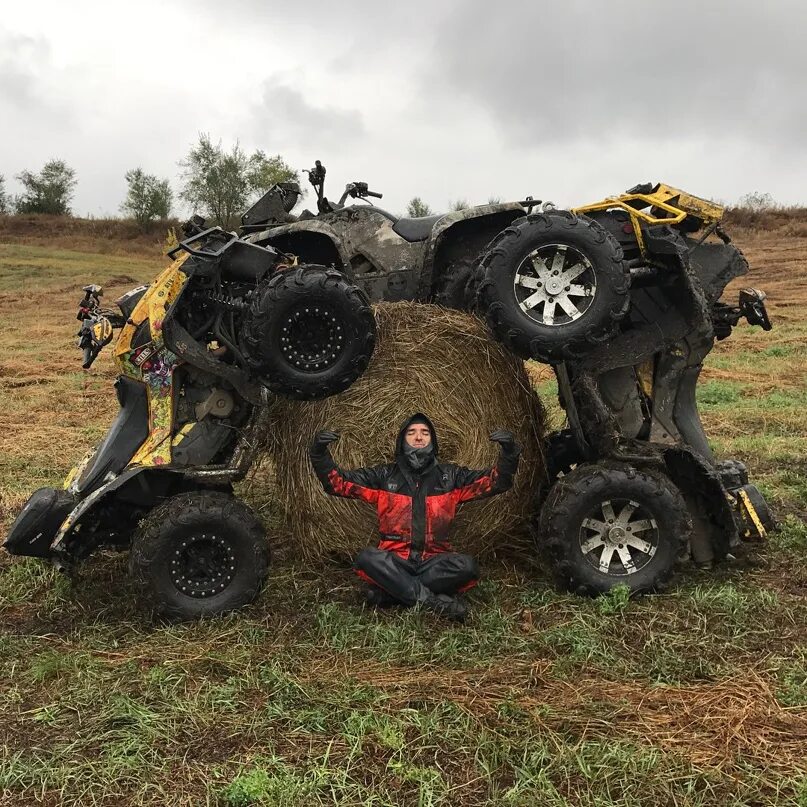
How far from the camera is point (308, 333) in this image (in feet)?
16.6

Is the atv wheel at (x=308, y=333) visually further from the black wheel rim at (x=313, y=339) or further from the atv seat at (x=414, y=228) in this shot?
the atv seat at (x=414, y=228)

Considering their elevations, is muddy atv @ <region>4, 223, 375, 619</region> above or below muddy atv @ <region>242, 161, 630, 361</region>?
below

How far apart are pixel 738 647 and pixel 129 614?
3590 millimetres

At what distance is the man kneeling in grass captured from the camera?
505cm

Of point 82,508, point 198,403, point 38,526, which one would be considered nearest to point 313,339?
point 198,403

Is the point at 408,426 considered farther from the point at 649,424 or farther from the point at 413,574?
the point at 649,424

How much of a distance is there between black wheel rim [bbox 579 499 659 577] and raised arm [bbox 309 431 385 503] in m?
1.34

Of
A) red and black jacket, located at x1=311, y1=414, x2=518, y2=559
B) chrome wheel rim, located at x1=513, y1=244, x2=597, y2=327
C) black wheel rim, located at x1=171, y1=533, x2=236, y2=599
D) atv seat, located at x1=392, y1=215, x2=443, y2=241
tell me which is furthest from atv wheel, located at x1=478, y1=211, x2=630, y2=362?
black wheel rim, located at x1=171, y1=533, x2=236, y2=599

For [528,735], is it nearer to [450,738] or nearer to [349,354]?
[450,738]

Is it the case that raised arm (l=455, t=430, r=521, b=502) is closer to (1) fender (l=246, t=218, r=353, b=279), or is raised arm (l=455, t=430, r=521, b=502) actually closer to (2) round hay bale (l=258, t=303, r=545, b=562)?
(2) round hay bale (l=258, t=303, r=545, b=562)

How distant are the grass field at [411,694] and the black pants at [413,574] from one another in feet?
0.56

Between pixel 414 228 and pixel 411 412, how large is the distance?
52.8 inches

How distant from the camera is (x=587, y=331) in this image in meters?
5.02

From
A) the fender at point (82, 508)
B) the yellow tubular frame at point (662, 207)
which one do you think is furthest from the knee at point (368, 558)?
the yellow tubular frame at point (662, 207)
